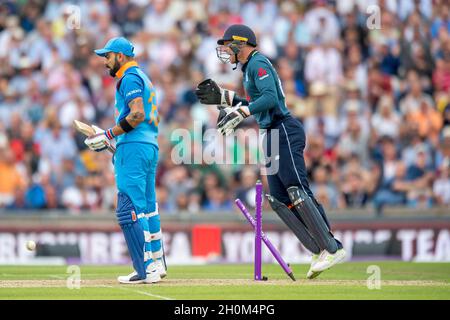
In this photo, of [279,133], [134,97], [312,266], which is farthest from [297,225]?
[134,97]

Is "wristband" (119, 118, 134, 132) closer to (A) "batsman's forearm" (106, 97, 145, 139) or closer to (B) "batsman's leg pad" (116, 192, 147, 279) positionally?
(A) "batsman's forearm" (106, 97, 145, 139)

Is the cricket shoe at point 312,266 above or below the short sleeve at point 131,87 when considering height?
below

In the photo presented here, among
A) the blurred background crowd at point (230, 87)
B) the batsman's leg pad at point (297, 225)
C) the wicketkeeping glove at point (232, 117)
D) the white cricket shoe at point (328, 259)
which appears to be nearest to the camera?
the wicketkeeping glove at point (232, 117)

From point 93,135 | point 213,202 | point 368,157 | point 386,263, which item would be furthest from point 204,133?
point 93,135

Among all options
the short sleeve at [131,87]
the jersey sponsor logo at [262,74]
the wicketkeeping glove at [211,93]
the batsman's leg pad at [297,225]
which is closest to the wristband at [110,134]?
the short sleeve at [131,87]

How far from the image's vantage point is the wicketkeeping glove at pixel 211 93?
13336 mm

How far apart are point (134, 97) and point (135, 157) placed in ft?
2.25

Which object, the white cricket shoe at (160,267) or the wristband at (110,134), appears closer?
the wristband at (110,134)

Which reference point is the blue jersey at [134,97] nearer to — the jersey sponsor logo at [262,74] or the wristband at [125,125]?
the wristband at [125,125]

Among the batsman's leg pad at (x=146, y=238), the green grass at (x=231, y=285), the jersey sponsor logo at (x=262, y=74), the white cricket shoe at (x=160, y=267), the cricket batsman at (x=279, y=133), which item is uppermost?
the jersey sponsor logo at (x=262, y=74)

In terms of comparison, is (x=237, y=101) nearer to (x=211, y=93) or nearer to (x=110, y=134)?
(x=211, y=93)

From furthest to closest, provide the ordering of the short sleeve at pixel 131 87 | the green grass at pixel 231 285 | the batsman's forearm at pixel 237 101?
1. the batsman's forearm at pixel 237 101
2. the short sleeve at pixel 131 87
3. the green grass at pixel 231 285

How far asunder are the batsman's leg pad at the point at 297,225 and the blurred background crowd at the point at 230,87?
708cm

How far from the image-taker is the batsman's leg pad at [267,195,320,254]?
524 inches
